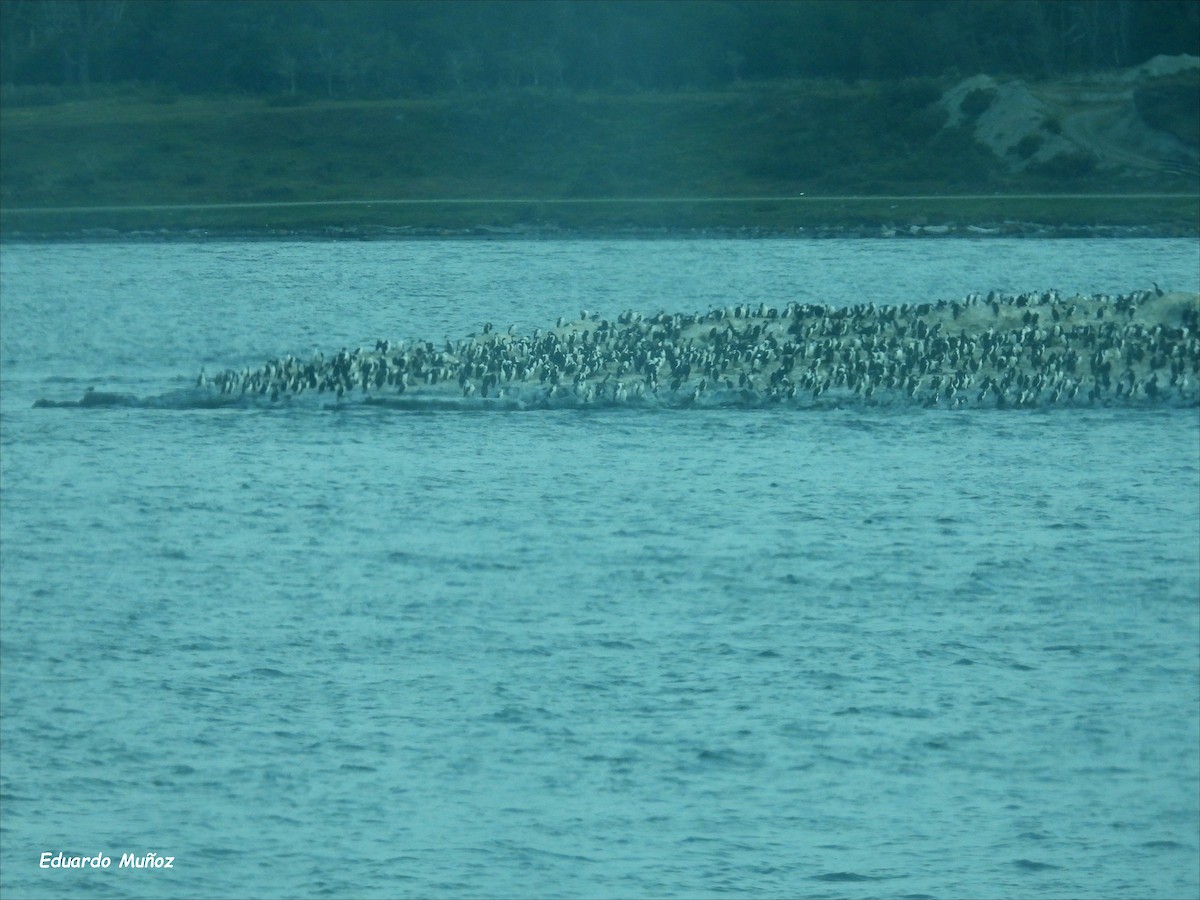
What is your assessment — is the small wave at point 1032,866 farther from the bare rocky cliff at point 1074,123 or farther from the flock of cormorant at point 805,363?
the bare rocky cliff at point 1074,123

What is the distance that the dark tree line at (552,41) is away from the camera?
54.8 m

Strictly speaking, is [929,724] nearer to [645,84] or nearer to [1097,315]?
[1097,315]

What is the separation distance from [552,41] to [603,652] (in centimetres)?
5047

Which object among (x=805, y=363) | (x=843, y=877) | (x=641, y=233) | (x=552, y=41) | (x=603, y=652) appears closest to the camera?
(x=843, y=877)

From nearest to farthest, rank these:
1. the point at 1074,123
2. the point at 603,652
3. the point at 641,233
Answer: the point at 603,652 → the point at 641,233 → the point at 1074,123

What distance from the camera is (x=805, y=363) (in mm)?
20172

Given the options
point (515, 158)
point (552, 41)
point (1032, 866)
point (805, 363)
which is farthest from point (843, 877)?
point (552, 41)

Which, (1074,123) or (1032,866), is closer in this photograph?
(1032,866)

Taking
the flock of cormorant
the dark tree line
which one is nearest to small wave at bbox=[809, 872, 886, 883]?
the flock of cormorant

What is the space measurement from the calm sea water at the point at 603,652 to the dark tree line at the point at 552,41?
1502 inches

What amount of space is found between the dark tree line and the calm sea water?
3815 cm

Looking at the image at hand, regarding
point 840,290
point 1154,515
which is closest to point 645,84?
point 840,290

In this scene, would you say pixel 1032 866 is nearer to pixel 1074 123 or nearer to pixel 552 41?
pixel 1074 123

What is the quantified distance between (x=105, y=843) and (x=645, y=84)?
5067 cm
